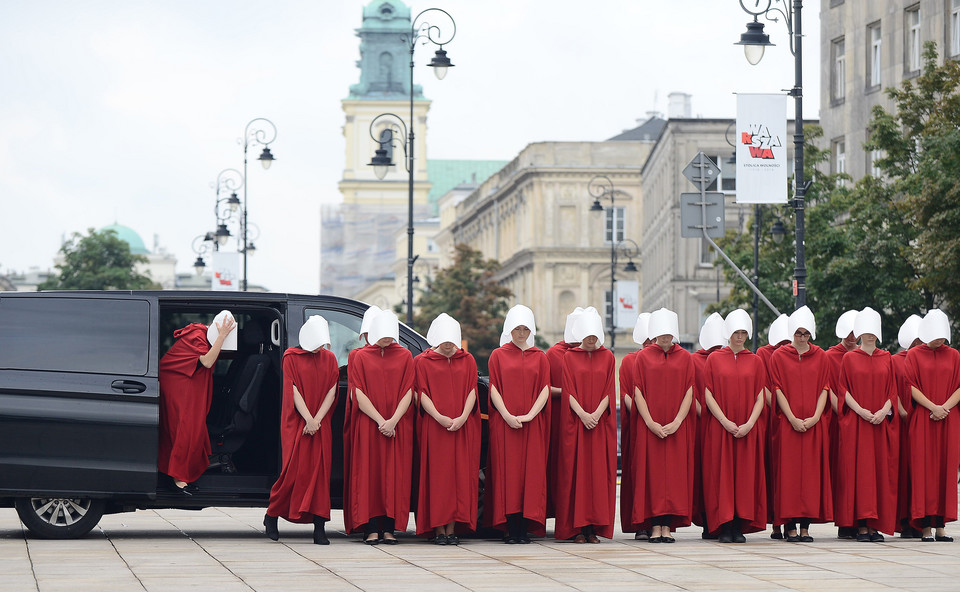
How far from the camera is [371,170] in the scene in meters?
138

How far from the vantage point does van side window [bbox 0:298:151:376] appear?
13.7 m

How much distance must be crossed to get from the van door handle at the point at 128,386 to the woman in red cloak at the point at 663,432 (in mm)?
4100

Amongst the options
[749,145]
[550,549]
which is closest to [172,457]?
[550,549]

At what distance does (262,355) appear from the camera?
14.4 metres

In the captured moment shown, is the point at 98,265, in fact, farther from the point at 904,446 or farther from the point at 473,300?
the point at 904,446

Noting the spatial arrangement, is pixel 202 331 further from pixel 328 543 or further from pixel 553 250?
pixel 553 250

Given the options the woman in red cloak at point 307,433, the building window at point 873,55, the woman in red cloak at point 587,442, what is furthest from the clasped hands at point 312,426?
the building window at point 873,55

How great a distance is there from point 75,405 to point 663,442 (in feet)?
15.9

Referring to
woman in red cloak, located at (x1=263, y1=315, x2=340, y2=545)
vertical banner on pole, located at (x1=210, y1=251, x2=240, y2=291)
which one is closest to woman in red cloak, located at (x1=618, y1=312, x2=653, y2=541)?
woman in red cloak, located at (x1=263, y1=315, x2=340, y2=545)

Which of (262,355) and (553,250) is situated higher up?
(553,250)

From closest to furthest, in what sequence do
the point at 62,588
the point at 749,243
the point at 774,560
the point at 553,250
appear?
the point at 62,588 < the point at 774,560 < the point at 749,243 < the point at 553,250

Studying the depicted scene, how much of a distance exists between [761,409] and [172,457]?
4921mm

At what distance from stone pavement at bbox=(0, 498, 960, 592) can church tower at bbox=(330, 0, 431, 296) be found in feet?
392

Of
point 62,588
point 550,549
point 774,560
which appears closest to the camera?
point 62,588
